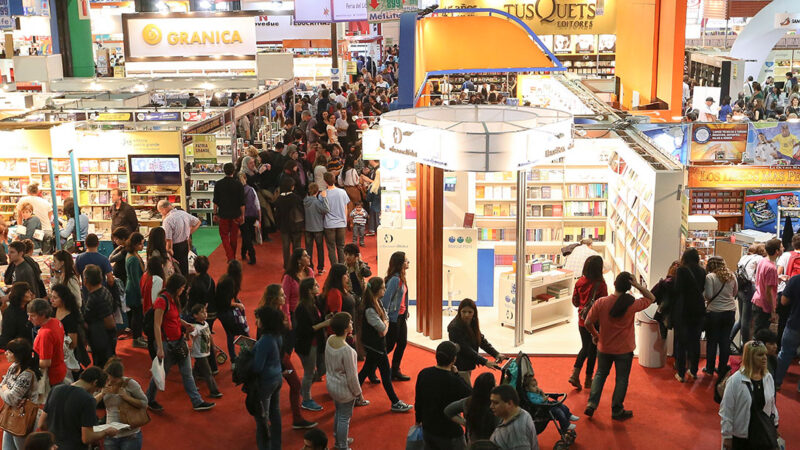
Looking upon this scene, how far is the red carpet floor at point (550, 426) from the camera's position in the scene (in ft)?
24.2

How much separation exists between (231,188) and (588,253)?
4.71 m

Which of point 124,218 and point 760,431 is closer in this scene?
point 760,431

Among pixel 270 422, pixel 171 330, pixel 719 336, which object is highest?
pixel 171 330

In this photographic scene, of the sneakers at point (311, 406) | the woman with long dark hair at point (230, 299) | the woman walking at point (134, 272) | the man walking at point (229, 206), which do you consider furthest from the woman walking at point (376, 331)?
the man walking at point (229, 206)

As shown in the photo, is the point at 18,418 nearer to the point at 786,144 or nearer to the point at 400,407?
the point at 400,407

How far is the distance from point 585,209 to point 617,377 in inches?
175

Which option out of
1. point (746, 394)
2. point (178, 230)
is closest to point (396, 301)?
point (746, 394)

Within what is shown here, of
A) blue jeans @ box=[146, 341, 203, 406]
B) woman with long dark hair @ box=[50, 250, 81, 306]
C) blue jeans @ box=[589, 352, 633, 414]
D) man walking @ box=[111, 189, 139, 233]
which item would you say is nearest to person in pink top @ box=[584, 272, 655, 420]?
blue jeans @ box=[589, 352, 633, 414]

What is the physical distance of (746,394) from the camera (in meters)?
5.96

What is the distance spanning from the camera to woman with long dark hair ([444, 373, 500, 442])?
5.44 meters

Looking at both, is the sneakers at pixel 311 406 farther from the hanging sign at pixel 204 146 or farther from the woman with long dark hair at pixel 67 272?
the hanging sign at pixel 204 146

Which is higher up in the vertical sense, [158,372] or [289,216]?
[289,216]

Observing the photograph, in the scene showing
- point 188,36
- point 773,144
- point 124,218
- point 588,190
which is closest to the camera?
point 124,218

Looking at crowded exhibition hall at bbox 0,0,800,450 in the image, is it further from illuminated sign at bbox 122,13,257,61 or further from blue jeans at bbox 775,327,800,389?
illuminated sign at bbox 122,13,257,61
